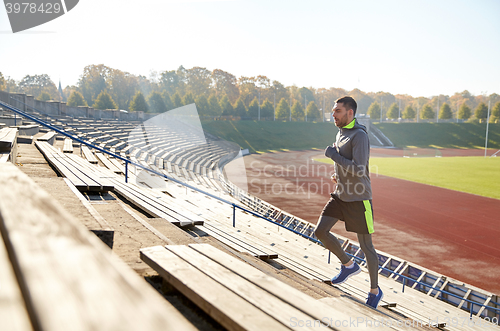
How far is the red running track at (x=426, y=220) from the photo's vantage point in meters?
12.8

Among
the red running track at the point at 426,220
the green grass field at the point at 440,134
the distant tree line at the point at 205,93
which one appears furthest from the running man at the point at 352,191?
the green grass field at the point at 440,134

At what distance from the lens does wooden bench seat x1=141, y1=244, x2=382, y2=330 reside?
63.6 inches

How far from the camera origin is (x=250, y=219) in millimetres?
12062

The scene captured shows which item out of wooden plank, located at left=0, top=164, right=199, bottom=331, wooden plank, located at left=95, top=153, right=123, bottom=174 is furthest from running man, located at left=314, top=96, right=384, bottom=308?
wooden plank, located at left=95, top=153, right=123, bottom=174

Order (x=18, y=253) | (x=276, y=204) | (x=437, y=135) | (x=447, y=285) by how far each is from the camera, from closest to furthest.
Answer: (x=18, y=253)
(x=447, y=285)
(x=276, y=204)
(x=437, y=135)

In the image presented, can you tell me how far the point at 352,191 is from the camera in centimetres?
387

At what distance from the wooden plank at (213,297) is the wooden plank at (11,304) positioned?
0.86 meters

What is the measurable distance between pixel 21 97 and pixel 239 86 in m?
87.6

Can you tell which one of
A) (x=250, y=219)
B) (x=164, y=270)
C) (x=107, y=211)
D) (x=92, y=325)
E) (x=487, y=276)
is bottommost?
(x=487, y=276)

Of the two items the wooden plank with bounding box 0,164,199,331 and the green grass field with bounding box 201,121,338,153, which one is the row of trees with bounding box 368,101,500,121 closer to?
the green grass field with bounding box 201,121,338,153

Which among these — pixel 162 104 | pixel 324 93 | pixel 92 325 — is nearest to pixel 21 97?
pixel 92 325

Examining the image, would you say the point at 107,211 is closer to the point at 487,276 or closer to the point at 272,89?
the point at 487,276

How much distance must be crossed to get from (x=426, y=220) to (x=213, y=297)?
1900cm

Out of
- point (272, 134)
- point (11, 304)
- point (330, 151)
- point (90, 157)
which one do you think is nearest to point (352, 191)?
point (330, 151)
